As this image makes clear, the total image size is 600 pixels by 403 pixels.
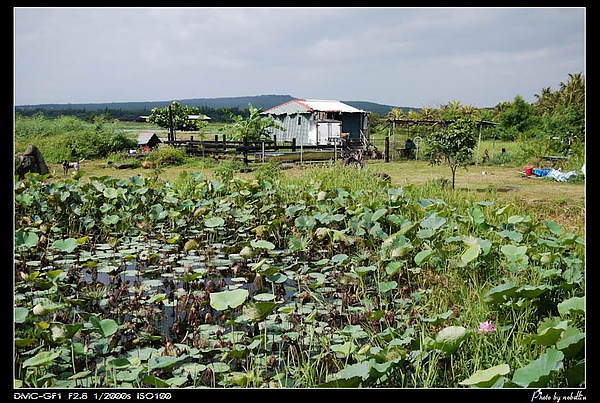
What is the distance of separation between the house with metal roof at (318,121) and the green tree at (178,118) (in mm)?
2254

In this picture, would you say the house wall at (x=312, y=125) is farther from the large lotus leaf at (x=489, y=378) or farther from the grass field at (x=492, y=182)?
the large lotus leaf at (x=489, y=378)

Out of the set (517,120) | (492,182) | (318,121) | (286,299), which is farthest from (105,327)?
(318,121)

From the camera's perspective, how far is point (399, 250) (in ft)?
8.93

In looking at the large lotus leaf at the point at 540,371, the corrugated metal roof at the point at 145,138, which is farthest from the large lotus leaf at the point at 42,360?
the corrugated metal roof at the point at 145,138

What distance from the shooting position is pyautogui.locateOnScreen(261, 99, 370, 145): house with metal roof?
17000 millimetres

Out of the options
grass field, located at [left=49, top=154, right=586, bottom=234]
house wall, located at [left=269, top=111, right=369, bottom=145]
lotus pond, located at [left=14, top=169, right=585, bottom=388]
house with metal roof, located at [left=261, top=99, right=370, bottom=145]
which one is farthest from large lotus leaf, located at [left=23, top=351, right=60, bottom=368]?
house wall, located at [left=269, top=111, right=369, bottom=145]

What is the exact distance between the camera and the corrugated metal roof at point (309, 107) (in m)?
17.2

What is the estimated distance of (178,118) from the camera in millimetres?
16297

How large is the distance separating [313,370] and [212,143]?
10022mm

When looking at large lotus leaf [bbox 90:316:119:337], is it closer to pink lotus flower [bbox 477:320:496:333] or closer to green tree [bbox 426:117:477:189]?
pink lotus flower [bbox 477:320:496:333]

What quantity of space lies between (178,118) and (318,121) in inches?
163

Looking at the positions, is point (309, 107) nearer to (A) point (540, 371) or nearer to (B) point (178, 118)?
(B) point (178, 118)
